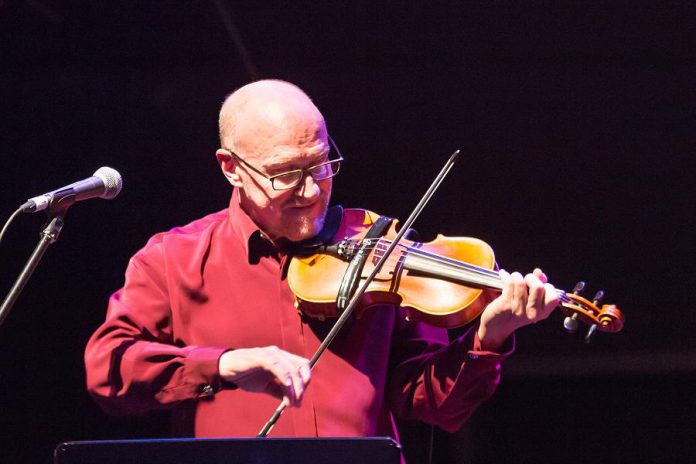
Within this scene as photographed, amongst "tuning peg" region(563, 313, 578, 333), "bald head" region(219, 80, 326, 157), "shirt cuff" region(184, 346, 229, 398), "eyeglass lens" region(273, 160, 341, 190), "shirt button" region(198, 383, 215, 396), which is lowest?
"shirt button" region(198, 383, 215, 396)

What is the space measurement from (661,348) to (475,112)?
1.07m

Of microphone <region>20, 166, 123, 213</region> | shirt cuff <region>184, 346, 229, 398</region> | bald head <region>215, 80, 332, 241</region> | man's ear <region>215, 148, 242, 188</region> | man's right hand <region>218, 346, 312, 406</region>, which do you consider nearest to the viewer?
man's right hand <region>218, 346, 312, 406</region>

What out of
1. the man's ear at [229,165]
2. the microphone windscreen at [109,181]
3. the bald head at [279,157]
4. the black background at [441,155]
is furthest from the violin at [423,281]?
the black background at [441,155]

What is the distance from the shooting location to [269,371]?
6.16ft

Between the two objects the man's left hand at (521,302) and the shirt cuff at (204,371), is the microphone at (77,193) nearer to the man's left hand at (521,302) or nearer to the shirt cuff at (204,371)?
the shirt cuff at (204,371)

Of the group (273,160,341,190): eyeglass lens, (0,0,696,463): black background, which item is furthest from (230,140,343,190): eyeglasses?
(0,0,696,463): black background

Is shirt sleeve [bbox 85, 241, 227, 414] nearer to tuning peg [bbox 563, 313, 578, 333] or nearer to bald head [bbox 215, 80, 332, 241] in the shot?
bald head [bbox 215, 80, 332, 241]

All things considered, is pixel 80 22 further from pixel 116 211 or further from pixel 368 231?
pixel 368 231

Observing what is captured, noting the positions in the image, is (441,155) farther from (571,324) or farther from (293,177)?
(571,324)

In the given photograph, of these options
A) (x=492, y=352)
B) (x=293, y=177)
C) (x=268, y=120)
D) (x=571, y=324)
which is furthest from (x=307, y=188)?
(x=571, y=324)

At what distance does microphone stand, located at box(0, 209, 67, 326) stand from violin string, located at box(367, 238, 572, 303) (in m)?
0.76

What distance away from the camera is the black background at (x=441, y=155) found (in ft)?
10.4

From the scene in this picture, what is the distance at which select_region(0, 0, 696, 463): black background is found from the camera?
10.4 feet

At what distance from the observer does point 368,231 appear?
237 centimetres
